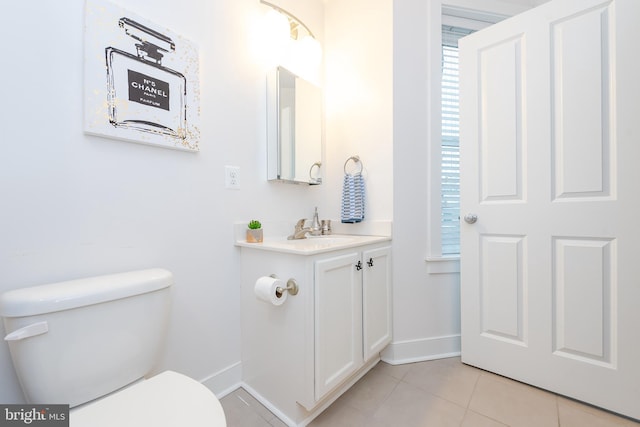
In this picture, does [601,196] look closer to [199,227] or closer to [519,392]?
[519,392]

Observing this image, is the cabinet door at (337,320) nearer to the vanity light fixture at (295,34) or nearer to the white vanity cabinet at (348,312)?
the white vanity cabinet at (348,312)

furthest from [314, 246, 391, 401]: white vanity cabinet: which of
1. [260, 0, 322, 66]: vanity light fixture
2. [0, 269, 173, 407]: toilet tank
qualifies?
[260, 0, 322, 66]: vanity light fixture

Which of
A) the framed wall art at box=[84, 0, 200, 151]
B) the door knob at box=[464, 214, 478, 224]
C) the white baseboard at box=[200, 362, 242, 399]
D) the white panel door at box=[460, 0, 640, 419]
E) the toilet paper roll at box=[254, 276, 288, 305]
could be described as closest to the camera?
the framed wall art at box=[84, 0, 200, 151]

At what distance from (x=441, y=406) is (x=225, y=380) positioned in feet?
3.47

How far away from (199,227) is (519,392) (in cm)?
180

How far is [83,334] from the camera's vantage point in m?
0.74

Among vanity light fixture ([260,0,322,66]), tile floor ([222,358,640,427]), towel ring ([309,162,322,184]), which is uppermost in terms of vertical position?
vanity light fixture ([260,0,322,66])

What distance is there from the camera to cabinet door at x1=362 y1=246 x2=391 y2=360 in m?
1.34

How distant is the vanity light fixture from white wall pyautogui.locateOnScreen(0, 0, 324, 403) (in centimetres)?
11

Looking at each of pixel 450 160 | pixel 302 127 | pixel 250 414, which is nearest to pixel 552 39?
pixel 450 160

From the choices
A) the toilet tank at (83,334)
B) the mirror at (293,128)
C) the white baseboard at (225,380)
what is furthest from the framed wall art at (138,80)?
the white baseboard at (225,380)

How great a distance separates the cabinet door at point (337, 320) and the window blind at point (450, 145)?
0.80 meters

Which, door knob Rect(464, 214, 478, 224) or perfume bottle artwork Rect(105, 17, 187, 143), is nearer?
perfume bottle artwork Rect(105, 17, 187, 143)

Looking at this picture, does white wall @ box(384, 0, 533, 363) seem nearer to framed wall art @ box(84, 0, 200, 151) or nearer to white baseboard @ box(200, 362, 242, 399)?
white baseboard @ box(200, 362, 242, 399)
